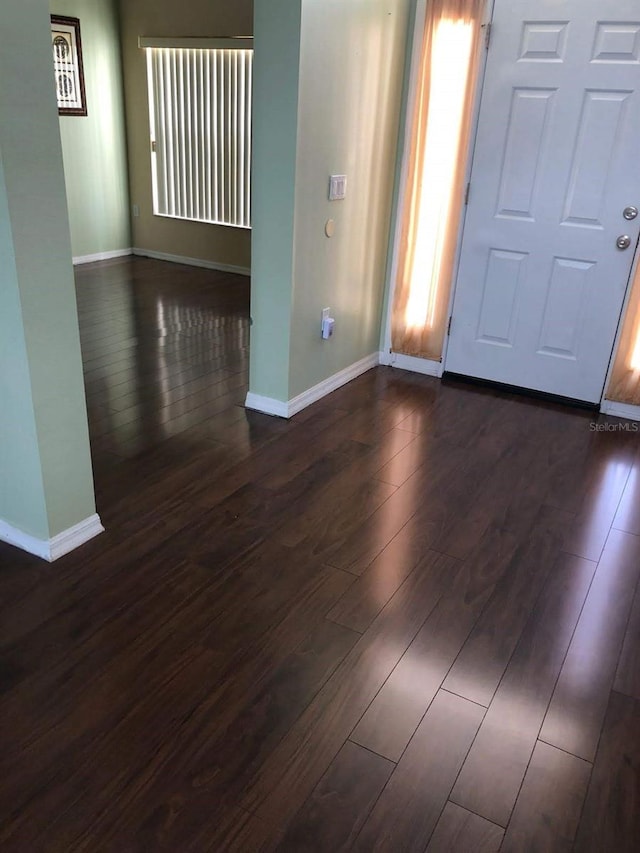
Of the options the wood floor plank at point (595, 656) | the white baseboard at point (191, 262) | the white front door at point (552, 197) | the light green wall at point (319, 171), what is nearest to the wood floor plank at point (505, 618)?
the wood floor plank at point (595, 656)

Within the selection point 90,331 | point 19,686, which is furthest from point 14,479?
point 90,331

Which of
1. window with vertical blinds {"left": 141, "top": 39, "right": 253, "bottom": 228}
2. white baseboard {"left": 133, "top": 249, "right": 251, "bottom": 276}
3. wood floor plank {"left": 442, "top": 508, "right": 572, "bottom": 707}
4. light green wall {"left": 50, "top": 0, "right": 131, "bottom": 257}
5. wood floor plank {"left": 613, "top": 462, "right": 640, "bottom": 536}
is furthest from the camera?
white baseboard {"left": 133, "top": 249, "right": 251, "bottom": 276}

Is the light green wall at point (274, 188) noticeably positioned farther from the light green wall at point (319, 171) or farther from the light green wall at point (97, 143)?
the light green wall at point (97, 143)

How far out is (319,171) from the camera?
3.24 metres

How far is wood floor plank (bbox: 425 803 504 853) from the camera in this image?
147cm

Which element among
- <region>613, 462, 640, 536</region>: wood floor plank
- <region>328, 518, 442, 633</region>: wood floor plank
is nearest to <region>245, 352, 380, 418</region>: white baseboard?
<region>328, 518, 442, 633</region>: wood floor plank

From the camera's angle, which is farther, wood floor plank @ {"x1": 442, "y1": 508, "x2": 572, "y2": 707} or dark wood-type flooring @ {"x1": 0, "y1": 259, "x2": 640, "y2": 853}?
wood floor plank @ {"x1": 442, "y1": 508, "x2": 572, "y2": 707}

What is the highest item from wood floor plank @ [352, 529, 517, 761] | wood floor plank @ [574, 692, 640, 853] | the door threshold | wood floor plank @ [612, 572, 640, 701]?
the door threshold

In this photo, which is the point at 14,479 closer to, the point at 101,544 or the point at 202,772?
the point at 101,544

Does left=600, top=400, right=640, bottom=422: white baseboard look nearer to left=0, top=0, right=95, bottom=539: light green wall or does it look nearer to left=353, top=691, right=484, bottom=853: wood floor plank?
left=353, top=691, right=484, bottom=853: wood floor plank

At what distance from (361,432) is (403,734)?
185 centimetres

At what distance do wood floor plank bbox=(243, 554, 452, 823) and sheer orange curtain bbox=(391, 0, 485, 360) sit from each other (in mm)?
2126

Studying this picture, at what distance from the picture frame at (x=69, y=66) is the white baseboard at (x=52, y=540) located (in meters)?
4.62

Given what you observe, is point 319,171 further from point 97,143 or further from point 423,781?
point 97,143
